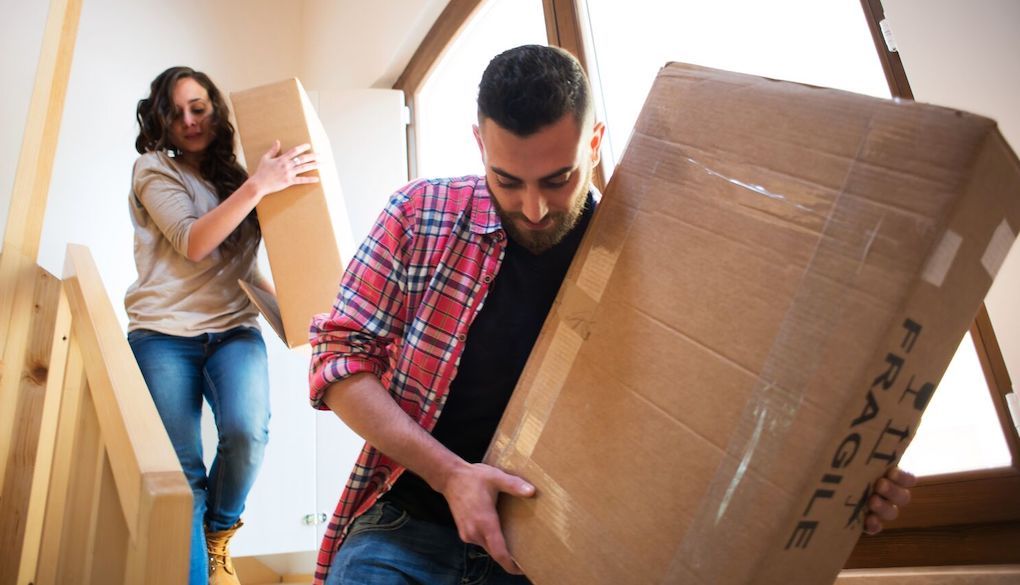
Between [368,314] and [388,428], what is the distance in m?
0.16

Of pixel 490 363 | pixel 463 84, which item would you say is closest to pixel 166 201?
pixel 490 363

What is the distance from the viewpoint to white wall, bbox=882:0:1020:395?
962 mm

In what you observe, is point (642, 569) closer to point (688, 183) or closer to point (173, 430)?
point (688, 183)

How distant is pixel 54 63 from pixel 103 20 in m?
1.32

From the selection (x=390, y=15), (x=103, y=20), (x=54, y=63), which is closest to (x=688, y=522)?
(x=54, y=63)

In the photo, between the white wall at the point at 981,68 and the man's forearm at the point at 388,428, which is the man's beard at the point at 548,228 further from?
the white wall at the point at 981,68

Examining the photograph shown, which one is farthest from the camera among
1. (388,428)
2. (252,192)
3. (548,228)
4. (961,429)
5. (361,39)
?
(361,39)

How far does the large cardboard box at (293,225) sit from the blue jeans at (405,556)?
635 millimetres

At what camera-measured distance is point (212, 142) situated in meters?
1.78

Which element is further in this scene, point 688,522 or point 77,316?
point 77,316

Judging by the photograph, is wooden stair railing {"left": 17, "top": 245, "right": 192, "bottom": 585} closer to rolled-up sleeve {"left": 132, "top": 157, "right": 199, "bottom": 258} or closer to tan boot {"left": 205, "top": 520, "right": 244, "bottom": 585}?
rolled-up sleeve {"left": 132, "top": 157, "right": 199, "bottom": 258}

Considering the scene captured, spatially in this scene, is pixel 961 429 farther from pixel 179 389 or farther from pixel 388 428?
pixel 179 389

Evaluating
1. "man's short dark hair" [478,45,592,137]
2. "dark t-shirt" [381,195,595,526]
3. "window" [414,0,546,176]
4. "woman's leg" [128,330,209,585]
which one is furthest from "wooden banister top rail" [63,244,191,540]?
"window" [414,0,546,176]

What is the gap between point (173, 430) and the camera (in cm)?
148
